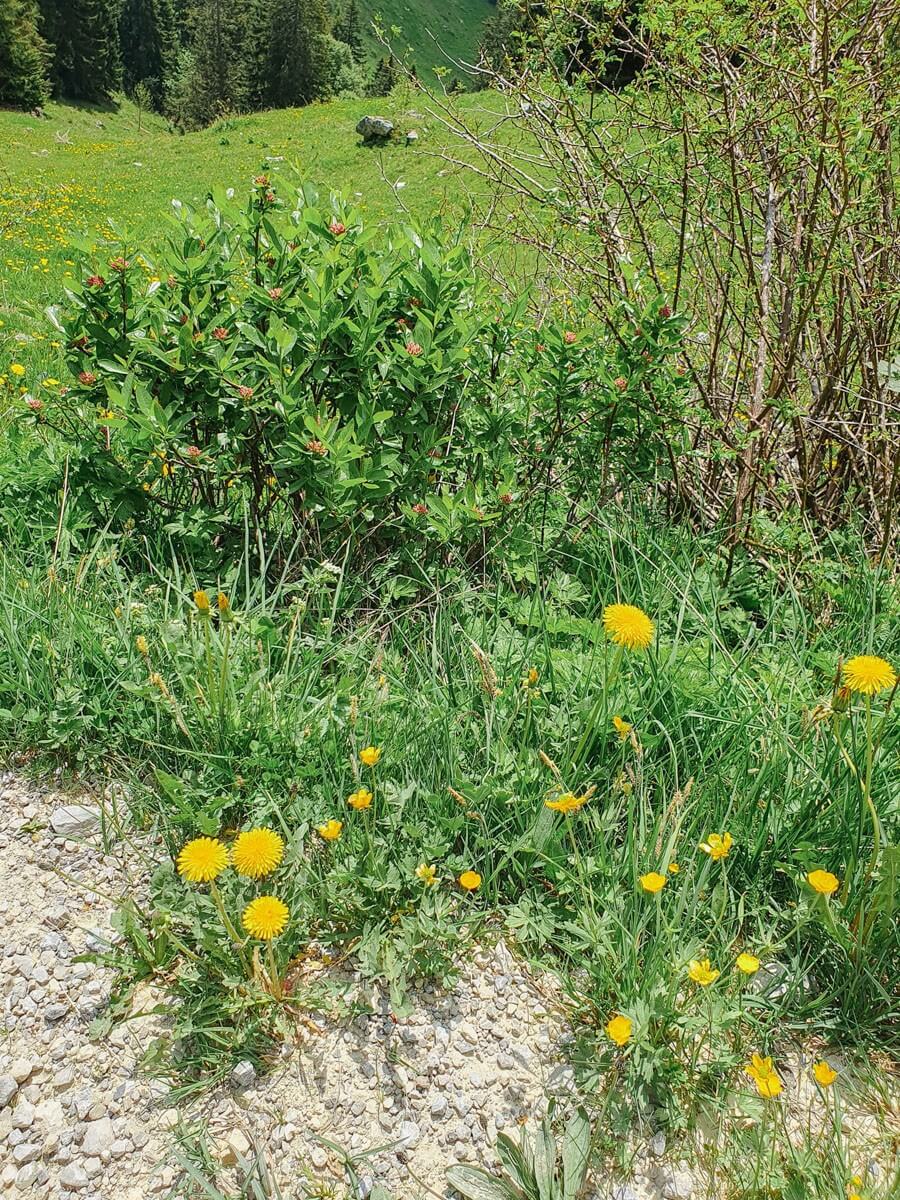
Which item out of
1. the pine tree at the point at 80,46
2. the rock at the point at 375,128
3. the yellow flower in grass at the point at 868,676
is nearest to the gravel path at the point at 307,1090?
the yellow flower in grass at the point at 868,676

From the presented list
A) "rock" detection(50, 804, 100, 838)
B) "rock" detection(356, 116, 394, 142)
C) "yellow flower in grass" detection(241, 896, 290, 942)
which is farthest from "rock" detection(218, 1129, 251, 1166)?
"rock" detection(356, 116, 394, 142)

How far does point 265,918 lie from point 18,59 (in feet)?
169

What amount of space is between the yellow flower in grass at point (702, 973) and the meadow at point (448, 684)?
2cm

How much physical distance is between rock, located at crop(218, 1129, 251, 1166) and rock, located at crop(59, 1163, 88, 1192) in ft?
0.85

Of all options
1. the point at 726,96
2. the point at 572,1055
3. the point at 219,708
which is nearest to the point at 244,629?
the point at 219,708

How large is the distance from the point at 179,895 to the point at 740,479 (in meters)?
2.50

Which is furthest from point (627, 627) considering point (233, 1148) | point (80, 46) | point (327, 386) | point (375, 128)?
point (80, 46)

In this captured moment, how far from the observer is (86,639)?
8.11ft

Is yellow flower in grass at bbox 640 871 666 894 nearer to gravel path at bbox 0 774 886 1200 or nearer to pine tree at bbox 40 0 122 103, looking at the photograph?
gravel path at bbox 0 774 886 1200

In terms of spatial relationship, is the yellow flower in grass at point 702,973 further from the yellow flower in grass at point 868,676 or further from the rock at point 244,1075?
the rock at point 244,1075

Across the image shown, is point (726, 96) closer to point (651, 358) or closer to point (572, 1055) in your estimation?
point (651, 358)

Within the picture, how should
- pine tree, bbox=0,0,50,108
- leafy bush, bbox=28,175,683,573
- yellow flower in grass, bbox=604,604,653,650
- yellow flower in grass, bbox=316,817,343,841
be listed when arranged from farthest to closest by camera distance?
pine tree, bbox=0,0,50,108
leafy bush, bbox=28,175,683,573
yellow flower in grass, bbox=316,817,343,841
yellow flower in grass, bbox=604,604,653,650

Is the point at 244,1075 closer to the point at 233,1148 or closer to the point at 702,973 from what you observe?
the point at 233,1148

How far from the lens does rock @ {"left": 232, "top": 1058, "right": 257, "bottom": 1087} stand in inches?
67.0
